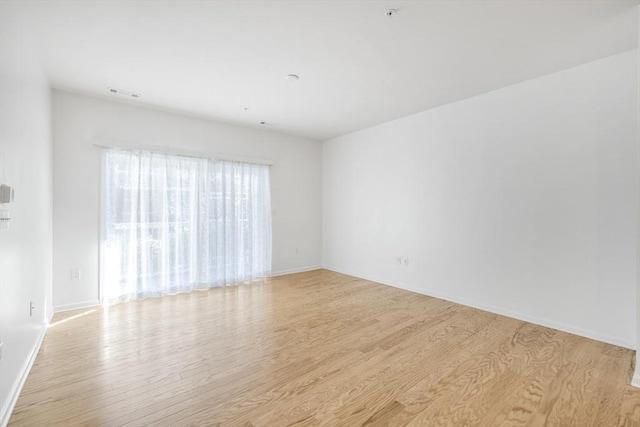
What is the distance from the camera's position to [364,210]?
495cm

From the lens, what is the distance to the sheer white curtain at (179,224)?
3645 millimetres

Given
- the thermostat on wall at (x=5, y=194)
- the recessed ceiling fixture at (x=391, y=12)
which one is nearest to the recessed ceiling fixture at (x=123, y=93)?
the thermostat on wall at (x=5, y=194)

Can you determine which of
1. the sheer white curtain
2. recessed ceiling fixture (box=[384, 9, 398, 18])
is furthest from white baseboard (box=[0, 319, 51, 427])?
recessed ceiling fixture (box=[384, 9, 398, 18])

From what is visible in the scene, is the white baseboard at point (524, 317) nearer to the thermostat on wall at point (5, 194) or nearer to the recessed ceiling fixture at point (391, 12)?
the recessed ceiling fixture at point (391, 12)

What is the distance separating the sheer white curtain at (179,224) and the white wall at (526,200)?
2.14 m

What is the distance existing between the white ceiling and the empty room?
0.07ft

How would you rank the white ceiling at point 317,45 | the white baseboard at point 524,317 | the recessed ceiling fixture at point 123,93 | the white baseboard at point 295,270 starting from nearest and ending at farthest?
the white ceiling at point 317,45 → the white baseboard at point 524,317 → the recessed ceiling fixture at point 123,93 → the white baseboard at point 295,270

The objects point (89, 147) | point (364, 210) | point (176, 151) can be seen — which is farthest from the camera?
point (364, 210)

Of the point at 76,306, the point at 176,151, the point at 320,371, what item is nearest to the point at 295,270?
the point at 176,151

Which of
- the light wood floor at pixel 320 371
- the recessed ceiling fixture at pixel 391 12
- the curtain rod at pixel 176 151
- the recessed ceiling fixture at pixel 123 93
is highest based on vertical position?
the recessed ceiling fixture at pixel 123 93

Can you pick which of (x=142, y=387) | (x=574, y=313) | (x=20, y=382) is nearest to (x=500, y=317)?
(x=574, y=313)

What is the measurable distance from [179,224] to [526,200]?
4392mm

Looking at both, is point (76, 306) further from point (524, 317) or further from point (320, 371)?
point (524, 317)

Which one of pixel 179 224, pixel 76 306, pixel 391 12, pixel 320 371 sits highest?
pixel 391 12
